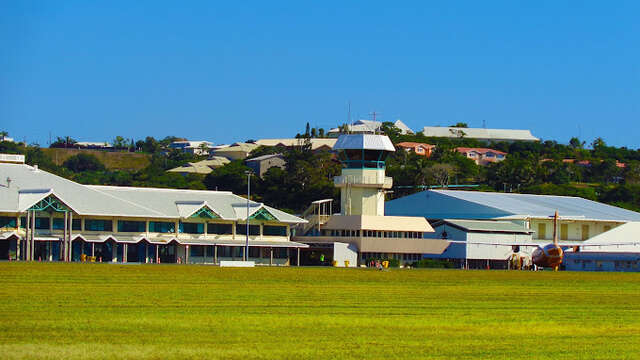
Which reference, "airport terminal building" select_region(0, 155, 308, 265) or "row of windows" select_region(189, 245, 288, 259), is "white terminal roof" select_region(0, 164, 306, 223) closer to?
"airport terminal building" select_region(0, 155, 308, 265)

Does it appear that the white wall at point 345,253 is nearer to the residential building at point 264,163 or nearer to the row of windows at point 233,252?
the row of windows at point 233,252

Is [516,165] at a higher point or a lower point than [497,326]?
higher

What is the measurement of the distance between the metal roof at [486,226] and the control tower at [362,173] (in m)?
9.17

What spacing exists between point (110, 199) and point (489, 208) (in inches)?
1805

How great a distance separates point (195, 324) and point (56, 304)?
6.92 metres

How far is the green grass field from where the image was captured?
2523 cm

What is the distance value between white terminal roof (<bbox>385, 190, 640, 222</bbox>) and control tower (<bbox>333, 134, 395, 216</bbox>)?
16788 mm

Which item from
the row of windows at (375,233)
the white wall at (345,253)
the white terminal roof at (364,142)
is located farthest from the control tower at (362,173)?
the white wall at (345,253)

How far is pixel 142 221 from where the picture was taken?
320 feet

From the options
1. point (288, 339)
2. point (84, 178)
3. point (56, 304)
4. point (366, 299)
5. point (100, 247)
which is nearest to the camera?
point (288, 339)

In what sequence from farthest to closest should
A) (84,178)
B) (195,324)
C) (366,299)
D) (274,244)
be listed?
1. (84,178)
2. (274,244)
3. (366,299)
4. (195,324)

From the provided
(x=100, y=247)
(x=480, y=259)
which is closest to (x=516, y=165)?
(x=480, y=259)

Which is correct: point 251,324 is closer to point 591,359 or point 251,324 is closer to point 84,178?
point 591,359

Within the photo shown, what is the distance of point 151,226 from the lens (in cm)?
9844
